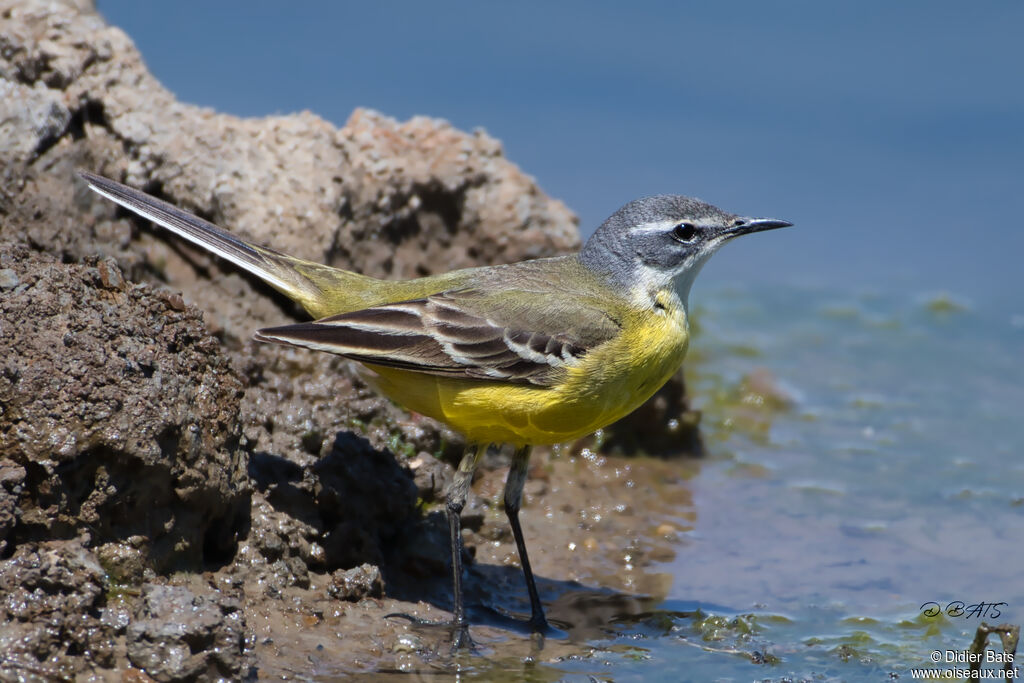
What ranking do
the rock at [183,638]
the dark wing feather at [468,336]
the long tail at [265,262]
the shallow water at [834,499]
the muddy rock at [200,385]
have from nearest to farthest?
the rock at [183,638] → the muddy rock at [200,385] → the dark wing feather at [468,336] → the shallow water at [834,499] → the long tail at [265,262]

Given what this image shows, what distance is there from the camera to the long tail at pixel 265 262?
6.91 m

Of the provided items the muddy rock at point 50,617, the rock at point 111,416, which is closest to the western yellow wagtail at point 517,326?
the rock at point 111,416

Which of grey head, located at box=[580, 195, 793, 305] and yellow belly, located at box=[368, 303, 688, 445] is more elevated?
grey head, located at box=[580, 195, 793, 305]

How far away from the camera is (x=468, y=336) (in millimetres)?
6688

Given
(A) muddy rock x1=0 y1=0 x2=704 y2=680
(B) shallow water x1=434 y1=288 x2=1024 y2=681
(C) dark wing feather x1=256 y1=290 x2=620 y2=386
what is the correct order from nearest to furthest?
1. (A) muddy rock x1=0 y1=0 x2=704 y2=680
2. (C) dark wing feather x1=256 y1=290 x2=620 y2=386
3. (B) shallow water x1=434 y1=288 x2=1024 y2=681

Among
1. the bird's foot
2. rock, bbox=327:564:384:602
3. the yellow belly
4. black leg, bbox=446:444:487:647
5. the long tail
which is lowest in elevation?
the bird's foot

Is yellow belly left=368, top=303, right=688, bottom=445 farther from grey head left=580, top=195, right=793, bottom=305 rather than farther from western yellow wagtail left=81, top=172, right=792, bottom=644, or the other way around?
grey head left=580, top=195, right=793, bottom=305

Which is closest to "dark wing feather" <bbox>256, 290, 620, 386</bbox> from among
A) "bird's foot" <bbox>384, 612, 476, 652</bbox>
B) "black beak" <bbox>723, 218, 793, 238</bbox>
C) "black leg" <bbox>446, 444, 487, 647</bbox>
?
"black leg" <bbox>446, 444, 487, 647</bbox>

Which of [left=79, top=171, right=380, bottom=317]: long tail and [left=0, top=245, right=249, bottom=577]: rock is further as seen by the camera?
[left=79, top=171, right=380, bottom=317]: long tail

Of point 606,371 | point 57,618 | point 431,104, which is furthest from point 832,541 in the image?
point 431,104

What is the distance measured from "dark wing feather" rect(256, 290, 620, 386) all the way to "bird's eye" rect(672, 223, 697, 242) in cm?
86

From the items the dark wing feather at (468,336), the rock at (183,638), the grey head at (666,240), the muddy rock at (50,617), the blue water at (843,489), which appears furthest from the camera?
the grey head at (666,240)

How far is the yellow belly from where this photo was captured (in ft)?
21.5

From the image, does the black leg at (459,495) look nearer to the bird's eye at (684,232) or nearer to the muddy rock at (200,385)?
the muddy rock at (200,385)
